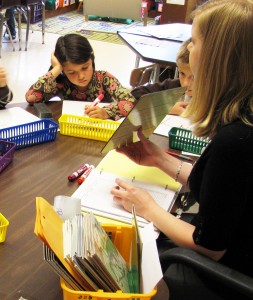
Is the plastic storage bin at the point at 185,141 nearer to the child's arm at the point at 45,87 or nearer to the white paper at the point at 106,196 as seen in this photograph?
the white paper at the point at 106,196

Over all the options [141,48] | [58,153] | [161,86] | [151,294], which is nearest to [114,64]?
[141,48]

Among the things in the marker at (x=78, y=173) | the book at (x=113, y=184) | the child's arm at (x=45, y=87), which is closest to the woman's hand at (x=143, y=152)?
the book at (x=113, y=184)

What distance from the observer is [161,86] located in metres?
2.27

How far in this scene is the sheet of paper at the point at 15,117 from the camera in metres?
1.54

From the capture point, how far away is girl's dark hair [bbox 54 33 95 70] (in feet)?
6.20

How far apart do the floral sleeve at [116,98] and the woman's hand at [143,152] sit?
387 millimetres

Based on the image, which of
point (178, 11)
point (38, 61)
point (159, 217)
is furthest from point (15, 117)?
point (178, 11)

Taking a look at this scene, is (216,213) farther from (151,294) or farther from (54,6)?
(54,6)

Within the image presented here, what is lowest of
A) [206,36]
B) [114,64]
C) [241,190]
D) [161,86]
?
[114,64]

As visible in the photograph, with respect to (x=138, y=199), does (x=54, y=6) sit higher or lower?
lower

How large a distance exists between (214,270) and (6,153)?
2.45ft

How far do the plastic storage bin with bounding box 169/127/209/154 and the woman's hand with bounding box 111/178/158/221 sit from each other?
1.53 feet

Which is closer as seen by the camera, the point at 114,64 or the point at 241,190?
the point at 241,190

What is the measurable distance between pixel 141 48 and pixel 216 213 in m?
2.27
